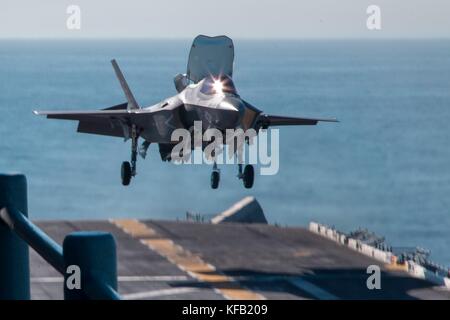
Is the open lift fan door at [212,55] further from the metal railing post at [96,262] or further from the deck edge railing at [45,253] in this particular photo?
the metal railing post at [96,262]

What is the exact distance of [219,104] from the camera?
145 ft

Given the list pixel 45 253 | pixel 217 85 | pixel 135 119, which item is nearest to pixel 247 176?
pixel 217 85

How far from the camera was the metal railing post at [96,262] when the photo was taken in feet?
20.9

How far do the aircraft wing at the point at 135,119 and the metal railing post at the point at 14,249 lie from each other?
42575 mm

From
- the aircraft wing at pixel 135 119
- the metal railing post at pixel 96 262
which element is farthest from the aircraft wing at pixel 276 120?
the metal railing post at pixel 96 262

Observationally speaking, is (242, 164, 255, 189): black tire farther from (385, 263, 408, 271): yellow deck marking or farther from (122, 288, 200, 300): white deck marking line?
(385, 263, 408, 271): yellow deck marking

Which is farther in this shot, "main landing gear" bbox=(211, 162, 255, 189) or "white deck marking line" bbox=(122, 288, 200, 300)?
"white deck marking line" bbox=(122, 288, 200, 300)

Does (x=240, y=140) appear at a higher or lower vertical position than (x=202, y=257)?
higher

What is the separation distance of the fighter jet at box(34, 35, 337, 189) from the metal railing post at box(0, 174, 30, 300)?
35454 mm

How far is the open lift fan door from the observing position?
4822cm

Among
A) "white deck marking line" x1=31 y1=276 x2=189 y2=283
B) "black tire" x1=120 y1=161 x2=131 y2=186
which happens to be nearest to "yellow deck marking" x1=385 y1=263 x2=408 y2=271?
"white deck marking line" x1=31 y1=276 x2=189 y2=283
